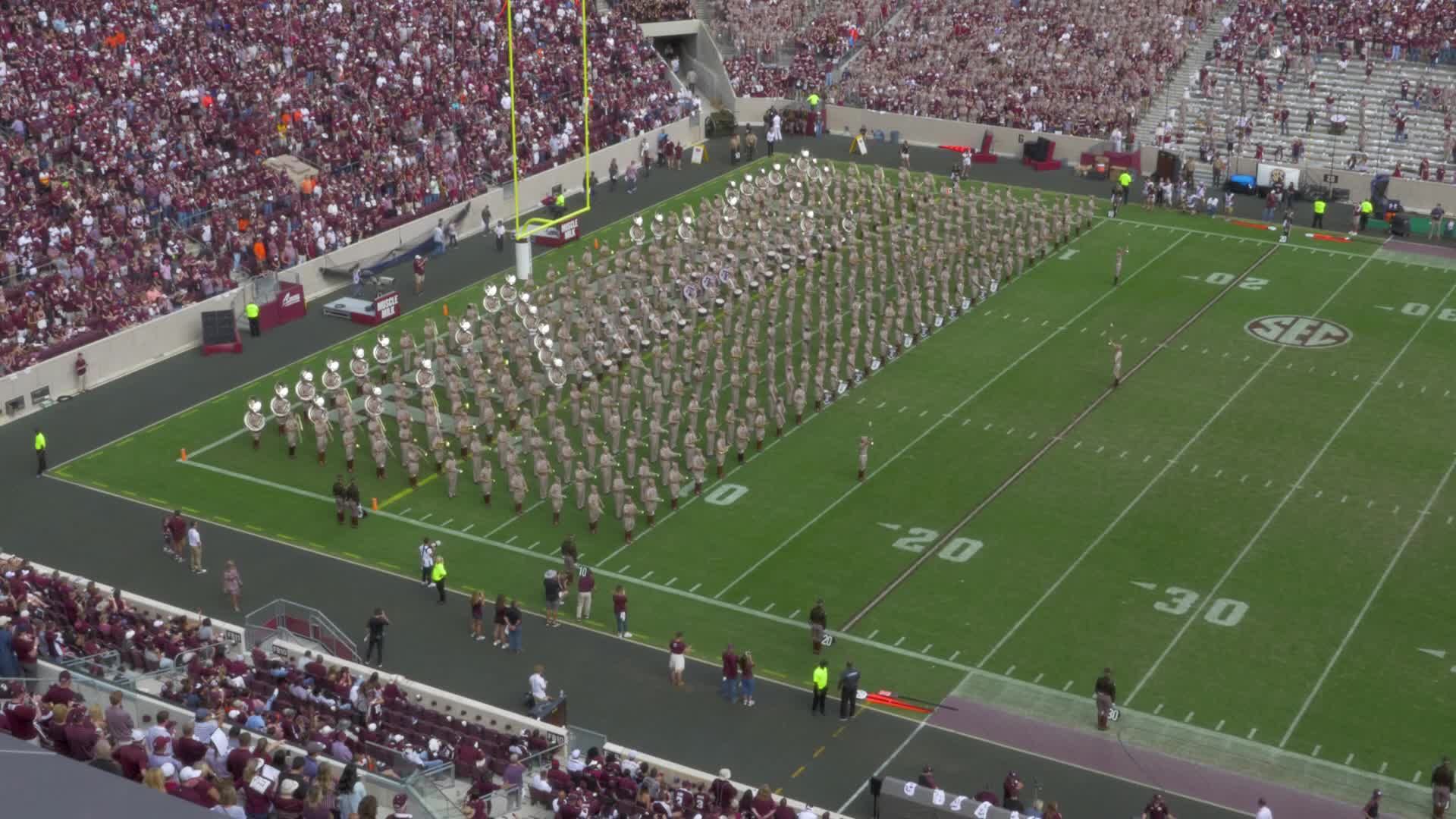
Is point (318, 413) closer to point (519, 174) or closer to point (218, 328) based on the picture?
point (218, 328)

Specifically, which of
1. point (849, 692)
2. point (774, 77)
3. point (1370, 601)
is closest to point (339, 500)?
point (849, 692)

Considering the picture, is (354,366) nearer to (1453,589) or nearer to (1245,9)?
(1453,589)

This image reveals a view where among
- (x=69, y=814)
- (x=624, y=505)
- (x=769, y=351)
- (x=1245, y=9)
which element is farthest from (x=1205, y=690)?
(x=1245, y=9)

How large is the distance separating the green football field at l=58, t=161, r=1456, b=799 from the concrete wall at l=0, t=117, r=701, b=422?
2.42 metres

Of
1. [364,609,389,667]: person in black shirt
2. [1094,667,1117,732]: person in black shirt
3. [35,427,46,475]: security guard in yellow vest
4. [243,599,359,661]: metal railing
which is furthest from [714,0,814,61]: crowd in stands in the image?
[1094,667,1117,732]: person in black shirt

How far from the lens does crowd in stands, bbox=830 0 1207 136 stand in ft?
163

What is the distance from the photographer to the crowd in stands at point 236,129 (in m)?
34.8

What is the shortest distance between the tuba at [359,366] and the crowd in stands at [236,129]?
4.65 m

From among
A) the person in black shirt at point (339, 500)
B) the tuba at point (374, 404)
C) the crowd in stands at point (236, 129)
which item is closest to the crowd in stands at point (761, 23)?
the crowd in stands at point (236, 129)

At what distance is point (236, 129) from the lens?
40562 millimetres

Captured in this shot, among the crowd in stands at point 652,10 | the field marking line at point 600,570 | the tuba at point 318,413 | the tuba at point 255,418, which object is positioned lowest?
the field marking line at point 600,570

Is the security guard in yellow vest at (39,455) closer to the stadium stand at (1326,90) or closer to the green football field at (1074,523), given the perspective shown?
the green football field at (1074,523)

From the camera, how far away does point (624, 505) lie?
26.4 m

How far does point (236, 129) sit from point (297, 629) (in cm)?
2025
